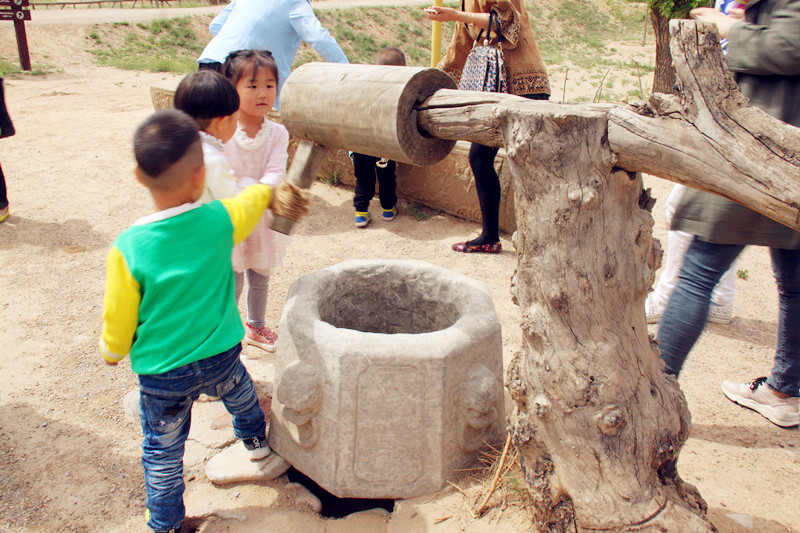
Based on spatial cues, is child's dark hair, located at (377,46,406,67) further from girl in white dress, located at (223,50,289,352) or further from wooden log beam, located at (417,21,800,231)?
wooden log beam, located at (417,21,800,231)

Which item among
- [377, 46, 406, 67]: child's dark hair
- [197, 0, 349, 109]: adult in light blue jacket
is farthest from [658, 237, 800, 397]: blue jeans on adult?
[377, 46, 406, 67]: child's dark hair

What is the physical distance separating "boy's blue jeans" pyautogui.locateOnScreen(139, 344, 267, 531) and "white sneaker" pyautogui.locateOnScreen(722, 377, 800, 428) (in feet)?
6.99

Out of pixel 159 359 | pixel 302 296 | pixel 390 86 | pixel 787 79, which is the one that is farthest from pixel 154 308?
pixel 787 79

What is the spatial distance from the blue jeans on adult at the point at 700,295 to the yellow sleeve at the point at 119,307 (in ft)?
5.66

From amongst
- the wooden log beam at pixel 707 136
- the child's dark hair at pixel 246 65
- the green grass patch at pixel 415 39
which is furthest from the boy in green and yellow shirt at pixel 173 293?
the green grass patch at pixel 415 39

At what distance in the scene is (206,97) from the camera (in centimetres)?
210

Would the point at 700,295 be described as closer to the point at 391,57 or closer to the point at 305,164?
the point at 305,164

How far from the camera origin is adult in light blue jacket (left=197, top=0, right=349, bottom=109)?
3.44 metres

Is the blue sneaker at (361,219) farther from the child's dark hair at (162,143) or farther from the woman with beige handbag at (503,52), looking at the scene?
the child's dark hair at (162,143)

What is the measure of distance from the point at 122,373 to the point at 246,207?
1.46m

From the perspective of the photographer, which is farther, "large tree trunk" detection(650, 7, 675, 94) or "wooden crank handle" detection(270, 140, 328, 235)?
"large tree trunk" detection(650, 7, 675, 94)

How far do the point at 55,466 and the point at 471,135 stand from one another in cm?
195

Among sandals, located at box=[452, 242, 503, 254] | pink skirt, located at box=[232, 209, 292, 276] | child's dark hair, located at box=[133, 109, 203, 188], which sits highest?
child's dark hair, located at box=[133, 109, 203, 188]

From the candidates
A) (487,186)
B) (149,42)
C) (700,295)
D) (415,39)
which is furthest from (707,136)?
(415,39)
